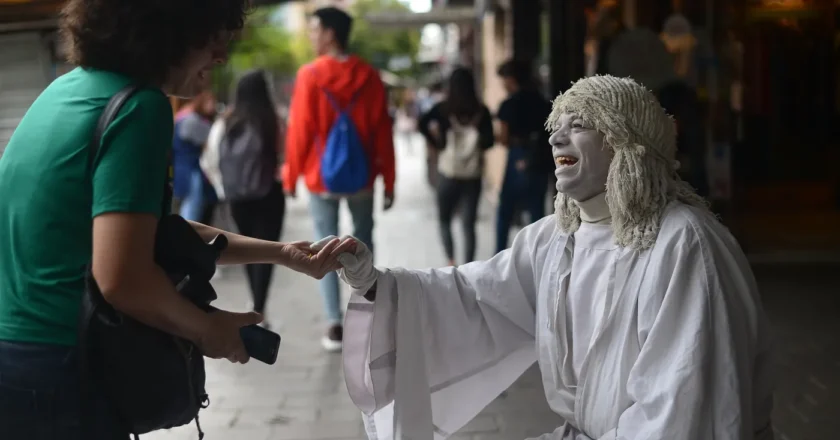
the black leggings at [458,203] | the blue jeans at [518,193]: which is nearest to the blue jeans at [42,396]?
the blue jeans at [518,193]

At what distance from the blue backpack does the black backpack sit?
366 cm

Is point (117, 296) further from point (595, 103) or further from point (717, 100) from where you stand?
point (717, 100)

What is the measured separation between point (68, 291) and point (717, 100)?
25.2ft

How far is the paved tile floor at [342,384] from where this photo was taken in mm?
4340

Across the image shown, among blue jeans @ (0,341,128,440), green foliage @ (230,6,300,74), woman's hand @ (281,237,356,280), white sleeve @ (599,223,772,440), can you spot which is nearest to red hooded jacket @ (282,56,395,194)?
woman's hand @ (281,237,356,280)

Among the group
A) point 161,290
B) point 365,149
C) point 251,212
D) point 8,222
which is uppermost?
point 8,222

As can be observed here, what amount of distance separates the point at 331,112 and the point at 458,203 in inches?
94.4

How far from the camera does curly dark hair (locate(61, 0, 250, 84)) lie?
1803mm

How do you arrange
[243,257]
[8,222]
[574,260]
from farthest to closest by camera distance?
[574,260], [243,257], [8,222]

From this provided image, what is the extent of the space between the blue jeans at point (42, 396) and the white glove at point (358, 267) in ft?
2.91

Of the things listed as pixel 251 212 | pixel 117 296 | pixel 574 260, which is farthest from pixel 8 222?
pixel 251 212

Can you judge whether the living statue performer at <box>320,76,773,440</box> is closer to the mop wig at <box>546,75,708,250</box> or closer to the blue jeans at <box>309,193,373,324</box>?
the mop wig at <box>546,75,708,250</box>

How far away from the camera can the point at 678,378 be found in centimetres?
217

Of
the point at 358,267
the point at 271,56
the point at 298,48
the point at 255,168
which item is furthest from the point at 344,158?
the point at 298,48
